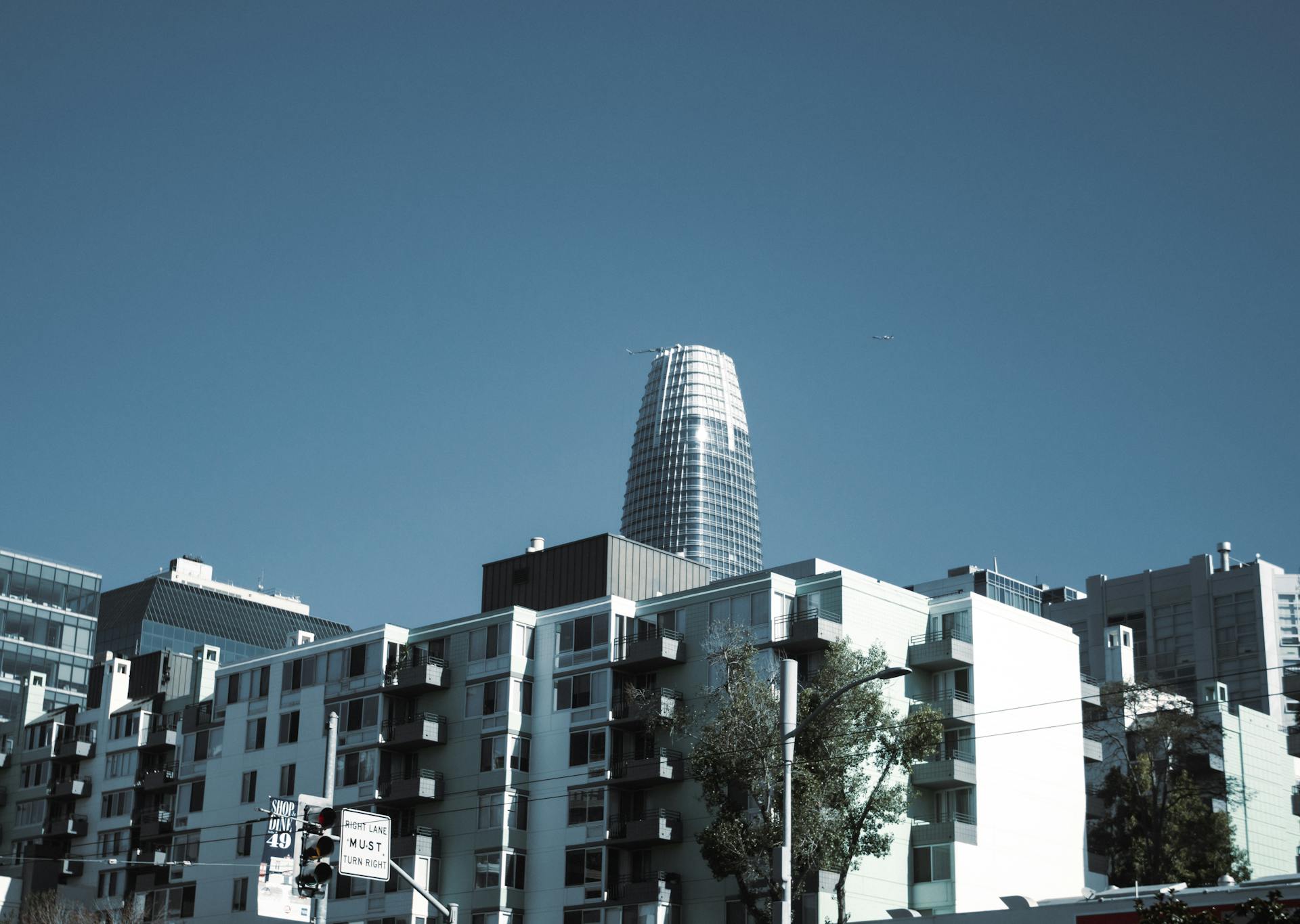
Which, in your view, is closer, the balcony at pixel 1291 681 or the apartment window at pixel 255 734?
the apartment window at pixel 255 734

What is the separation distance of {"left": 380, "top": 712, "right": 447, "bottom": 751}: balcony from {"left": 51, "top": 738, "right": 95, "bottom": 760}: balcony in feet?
128

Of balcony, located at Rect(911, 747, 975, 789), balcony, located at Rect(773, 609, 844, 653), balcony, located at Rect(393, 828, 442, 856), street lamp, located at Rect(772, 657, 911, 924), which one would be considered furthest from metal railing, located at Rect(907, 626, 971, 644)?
street lamp, located at Rect(772, 657, 911, 924)

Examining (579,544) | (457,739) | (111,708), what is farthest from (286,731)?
(111,708)

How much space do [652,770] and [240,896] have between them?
2949 cm

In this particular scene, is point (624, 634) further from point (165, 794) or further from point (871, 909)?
point (165, 794)

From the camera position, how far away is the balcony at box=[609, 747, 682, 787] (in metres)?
82.8

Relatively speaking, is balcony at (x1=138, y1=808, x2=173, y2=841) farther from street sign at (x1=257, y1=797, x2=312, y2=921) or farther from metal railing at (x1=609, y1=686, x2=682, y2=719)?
street sign at (x1=257, y1=797, x2=312, y2=921)

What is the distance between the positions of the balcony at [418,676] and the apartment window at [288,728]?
8156mm

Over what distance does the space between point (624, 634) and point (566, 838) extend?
10.8 meters

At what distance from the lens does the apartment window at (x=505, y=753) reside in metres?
88.5

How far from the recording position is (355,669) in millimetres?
96188

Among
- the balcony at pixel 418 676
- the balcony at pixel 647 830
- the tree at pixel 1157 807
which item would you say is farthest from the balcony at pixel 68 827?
the tree at pixel 1157 807

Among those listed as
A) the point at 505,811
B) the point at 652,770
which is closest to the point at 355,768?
the point at 505,811

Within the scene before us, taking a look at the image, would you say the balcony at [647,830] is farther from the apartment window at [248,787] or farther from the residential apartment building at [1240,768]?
the residential apartment building at [1240,768]
